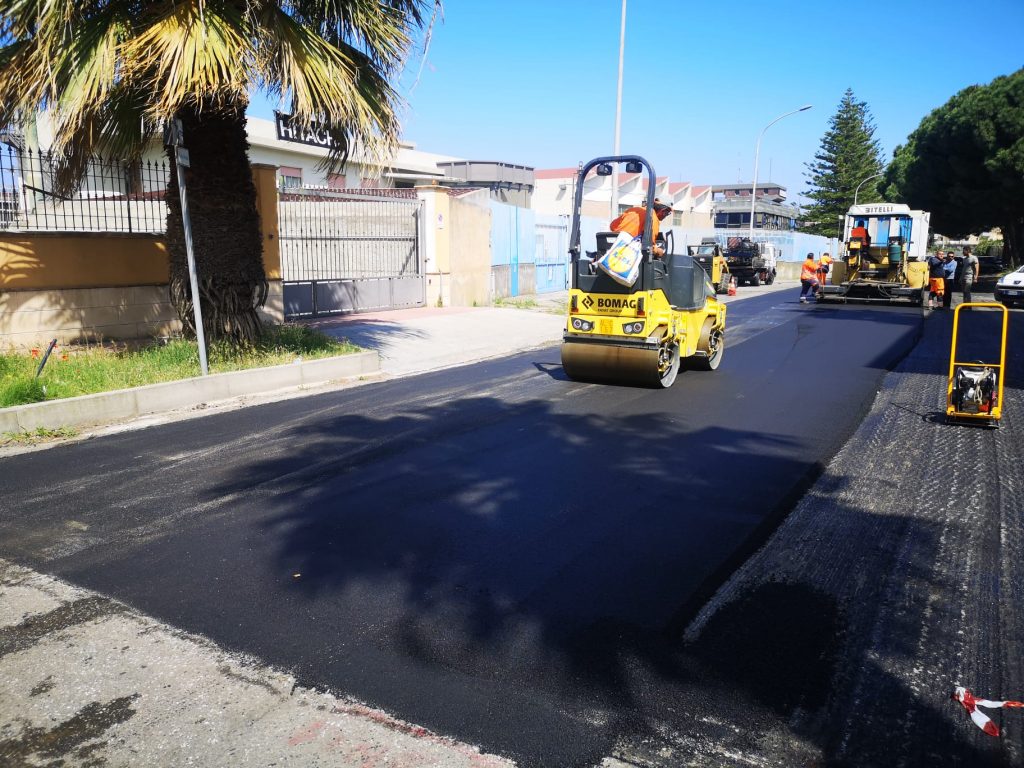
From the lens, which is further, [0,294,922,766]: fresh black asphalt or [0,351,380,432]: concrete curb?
[0,351,380,432]: concrete curb

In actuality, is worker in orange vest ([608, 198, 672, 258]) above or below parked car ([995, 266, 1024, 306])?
above

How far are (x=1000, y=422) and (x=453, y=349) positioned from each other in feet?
27.5

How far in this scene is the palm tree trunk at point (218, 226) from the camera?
9414mm

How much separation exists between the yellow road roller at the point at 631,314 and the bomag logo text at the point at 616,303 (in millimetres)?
12

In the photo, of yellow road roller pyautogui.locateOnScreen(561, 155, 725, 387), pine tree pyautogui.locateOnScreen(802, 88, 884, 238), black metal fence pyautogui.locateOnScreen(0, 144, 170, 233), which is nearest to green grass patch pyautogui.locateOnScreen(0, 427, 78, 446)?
black metal fence pyautogui.locateOnScreen(0, 144, 170, 233)

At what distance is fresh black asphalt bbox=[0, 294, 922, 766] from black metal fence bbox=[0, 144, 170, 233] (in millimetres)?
4377

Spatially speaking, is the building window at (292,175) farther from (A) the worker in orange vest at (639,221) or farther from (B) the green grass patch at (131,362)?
(A) the worker in orange vest at (639,221)

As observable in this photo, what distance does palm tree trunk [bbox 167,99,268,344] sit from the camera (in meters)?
9.41

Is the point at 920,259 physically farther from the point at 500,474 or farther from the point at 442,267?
the point at 500,474

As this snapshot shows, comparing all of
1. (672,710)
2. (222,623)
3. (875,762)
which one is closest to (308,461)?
(222,623)

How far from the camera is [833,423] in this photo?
325 inches

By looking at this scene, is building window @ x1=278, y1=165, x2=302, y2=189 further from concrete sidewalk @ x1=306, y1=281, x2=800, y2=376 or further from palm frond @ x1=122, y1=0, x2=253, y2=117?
palm frond @ x1=122, y1=0, x2=253, y2=117

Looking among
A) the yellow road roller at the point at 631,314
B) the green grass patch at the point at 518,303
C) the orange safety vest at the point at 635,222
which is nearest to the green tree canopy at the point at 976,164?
the green grass patch at the point at 518,303

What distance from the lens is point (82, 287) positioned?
10.7 metres
